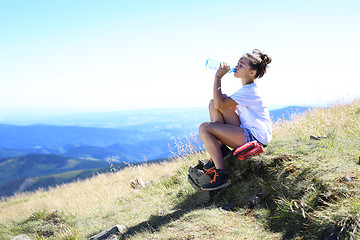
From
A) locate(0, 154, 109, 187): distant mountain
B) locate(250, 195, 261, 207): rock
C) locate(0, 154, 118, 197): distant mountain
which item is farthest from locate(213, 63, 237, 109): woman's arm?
locate(0, 154, 109, 187): distant mountain

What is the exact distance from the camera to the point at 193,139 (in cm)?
817

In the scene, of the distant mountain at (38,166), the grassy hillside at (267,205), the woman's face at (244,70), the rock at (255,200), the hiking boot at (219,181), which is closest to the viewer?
the grassy hillside at (267,205)

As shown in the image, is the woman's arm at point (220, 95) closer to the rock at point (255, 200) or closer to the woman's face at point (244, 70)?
the woman's face at point (244, 70)

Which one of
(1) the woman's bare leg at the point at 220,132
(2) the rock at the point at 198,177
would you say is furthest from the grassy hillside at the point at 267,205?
(1) the woman's bare leg at the point at 220,132

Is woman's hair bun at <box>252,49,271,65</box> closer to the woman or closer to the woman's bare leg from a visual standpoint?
the woman

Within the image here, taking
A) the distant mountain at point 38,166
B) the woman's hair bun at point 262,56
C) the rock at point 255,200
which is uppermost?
the woman's hair bun at point 262,56

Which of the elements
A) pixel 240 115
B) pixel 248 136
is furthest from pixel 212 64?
pixel 248 136

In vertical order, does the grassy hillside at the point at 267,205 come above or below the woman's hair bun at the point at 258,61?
below

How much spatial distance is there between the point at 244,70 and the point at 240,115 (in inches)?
27.2

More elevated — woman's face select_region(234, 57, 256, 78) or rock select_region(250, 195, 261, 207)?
woman's face select_region(234, 57, 256, 78)

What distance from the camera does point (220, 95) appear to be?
4.01 metres

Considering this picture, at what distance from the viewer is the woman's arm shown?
4.01 metres

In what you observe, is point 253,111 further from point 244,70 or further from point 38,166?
point 38,166

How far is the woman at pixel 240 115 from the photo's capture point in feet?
13.2
